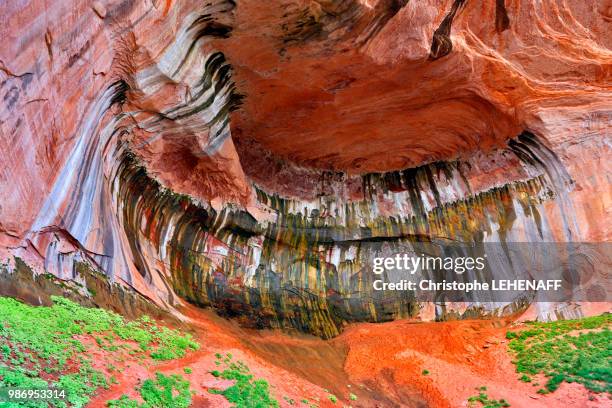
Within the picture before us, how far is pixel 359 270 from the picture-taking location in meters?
14.1

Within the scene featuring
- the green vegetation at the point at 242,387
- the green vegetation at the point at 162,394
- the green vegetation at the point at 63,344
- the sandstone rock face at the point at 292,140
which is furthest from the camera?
the sandstone rock face at the point at 292,140

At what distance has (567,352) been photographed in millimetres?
10117

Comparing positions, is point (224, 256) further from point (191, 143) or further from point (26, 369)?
point (26, 369)

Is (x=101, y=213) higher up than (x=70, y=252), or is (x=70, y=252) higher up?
(x=101, y=213)

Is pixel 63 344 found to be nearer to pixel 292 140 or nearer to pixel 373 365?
pixel 373 365

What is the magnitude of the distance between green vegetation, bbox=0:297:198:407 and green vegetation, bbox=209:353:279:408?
0.75m

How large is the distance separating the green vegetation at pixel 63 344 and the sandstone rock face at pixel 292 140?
105cm

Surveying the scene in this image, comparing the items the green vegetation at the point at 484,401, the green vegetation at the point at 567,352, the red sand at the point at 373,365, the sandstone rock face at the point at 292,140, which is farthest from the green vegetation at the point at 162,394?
the green vegetation at the point at 567,352

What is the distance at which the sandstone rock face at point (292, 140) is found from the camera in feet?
24.5

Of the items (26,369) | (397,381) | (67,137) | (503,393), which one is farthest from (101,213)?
(503,393)

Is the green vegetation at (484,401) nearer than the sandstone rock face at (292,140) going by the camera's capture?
No

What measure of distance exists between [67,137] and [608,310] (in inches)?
516

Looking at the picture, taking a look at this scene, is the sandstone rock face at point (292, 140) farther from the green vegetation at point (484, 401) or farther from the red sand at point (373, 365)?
the green vegetation at point (484, 401)

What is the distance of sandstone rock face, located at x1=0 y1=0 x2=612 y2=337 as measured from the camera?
7457 mm
